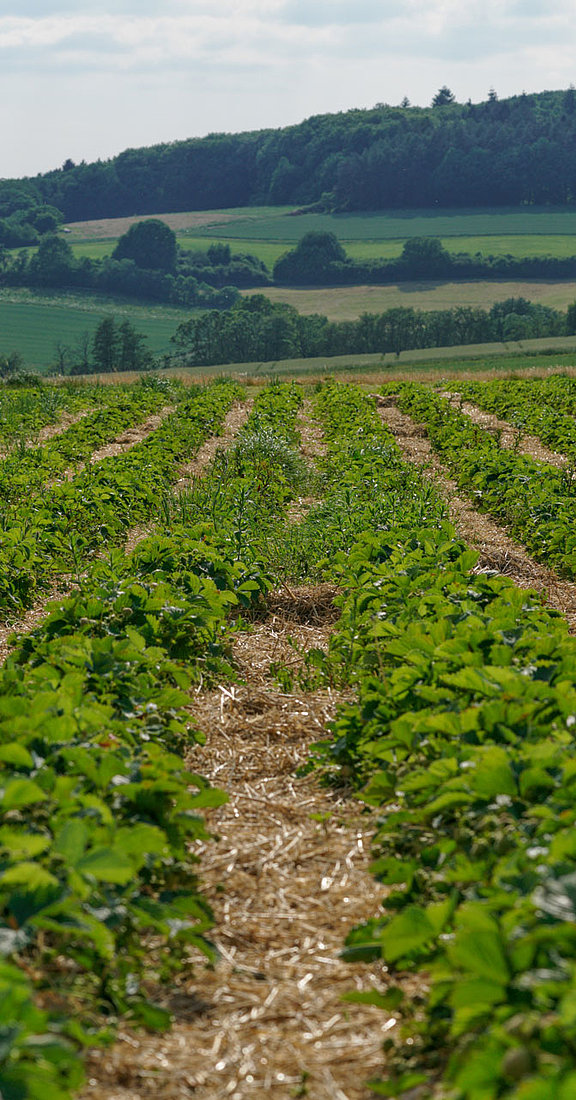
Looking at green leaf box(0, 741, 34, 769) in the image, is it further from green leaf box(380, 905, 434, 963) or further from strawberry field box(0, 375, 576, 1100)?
green leaf box(380, 905, 434, 963)

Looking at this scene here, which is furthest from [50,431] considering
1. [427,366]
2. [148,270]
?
[148,270]

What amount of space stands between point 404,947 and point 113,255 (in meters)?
104

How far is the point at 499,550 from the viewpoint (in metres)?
8.86

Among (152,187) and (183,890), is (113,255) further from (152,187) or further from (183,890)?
(183,890)

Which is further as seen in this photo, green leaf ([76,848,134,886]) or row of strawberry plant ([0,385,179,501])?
row of strawberry plant ([0,385,179,501])

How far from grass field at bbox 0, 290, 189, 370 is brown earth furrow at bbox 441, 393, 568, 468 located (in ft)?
156

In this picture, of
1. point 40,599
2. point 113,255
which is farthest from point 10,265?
point 40,599

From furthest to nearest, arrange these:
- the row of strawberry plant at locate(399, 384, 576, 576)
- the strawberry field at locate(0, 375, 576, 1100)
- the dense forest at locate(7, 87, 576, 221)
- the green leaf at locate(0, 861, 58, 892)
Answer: the dense forest at locate(7, 87, 576, 221) → the row of strawberry plant at locate(399, 384, 576, 576) → the green leaf at locate(0, 861, 58, 892) → the strawberry field at locate(0, 375, 576, 1100)

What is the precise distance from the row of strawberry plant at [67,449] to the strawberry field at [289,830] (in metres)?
4.17

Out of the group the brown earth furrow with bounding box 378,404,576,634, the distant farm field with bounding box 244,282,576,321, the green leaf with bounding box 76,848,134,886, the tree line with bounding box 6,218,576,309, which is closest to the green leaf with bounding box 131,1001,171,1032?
the green leaf with bounding box 76,848,134,886

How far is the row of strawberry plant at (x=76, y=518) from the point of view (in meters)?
7.70

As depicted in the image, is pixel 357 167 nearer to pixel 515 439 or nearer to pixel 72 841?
pixel 515 439

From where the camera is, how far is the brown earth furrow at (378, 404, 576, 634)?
301 inches

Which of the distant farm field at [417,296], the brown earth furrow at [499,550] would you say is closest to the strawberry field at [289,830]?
the brown earth furrow at [499,550]
